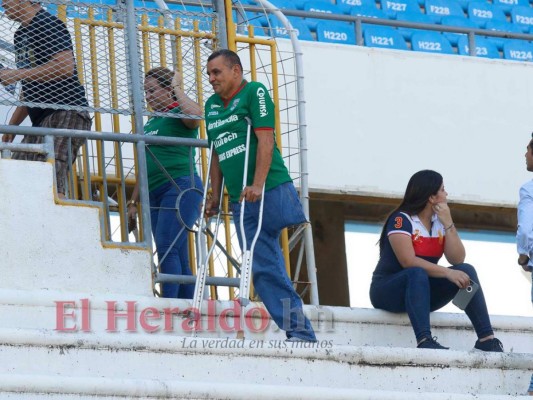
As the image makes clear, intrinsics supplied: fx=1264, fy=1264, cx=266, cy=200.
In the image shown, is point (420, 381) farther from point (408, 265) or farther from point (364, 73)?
point (364, 73)

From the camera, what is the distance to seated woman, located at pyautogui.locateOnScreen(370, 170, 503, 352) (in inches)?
226

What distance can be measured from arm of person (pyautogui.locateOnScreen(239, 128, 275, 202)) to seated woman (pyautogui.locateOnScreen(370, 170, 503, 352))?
0.83 m

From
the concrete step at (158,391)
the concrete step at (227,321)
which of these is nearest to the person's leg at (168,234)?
the concrete step at (227,321)

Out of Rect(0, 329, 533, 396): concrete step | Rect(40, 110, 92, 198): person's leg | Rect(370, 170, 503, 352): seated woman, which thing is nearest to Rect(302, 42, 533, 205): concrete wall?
Rect(40, 110, 92, 198): person's leg

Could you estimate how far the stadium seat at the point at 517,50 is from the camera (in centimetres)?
1309

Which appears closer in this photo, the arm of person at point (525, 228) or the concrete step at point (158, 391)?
the concrete step at point (158, 391)

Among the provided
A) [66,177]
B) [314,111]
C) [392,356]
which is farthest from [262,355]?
[314,111]

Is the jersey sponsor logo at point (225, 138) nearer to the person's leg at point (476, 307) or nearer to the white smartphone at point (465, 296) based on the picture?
the person's leg at point (476, 307)

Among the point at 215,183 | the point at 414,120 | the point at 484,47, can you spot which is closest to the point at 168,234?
the point at 215,183

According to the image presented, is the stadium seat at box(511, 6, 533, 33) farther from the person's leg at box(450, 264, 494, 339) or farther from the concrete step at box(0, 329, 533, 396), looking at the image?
the concrete step at box(0, 329, 533, 396)

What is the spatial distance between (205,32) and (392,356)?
248cm

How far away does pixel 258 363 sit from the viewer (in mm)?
5039

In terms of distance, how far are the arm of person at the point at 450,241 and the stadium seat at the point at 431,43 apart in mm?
6689

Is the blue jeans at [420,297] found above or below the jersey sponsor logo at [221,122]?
below
